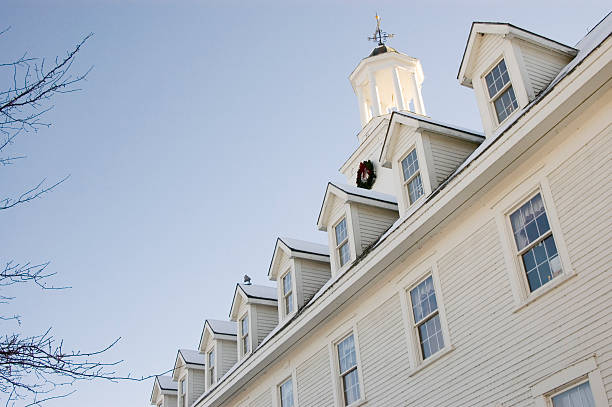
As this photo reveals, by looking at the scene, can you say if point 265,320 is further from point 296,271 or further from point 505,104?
point 505,104

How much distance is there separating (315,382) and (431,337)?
15.7 feet

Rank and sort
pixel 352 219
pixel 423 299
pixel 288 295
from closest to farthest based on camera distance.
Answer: pixel 423 299 → pixel 352 219 → pixel 288 295

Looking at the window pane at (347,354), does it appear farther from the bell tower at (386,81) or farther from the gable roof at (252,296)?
the bell tower at (386,81)

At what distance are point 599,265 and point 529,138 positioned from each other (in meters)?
2.60

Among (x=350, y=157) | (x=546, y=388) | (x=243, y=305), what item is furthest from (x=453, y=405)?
(x=350, y=157)

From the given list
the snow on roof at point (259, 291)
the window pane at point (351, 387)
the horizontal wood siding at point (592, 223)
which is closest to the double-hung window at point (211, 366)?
the snow on roof at point (259, 291)

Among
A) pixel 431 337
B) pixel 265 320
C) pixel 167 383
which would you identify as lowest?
pixel 431 337

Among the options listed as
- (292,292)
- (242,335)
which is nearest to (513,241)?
(292,292)

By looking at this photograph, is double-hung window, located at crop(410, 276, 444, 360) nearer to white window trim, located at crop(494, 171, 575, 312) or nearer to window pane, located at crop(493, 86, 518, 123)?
white window trim, located at crop(494, 171, 575, 312)

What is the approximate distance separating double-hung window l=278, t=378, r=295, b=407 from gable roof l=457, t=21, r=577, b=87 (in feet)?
30.9

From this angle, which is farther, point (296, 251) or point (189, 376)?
point (189, 376)

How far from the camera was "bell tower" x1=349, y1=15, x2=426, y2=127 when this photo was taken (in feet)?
93.9

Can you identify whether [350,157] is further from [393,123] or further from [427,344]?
[427,344]

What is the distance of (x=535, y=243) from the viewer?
1295 cm
